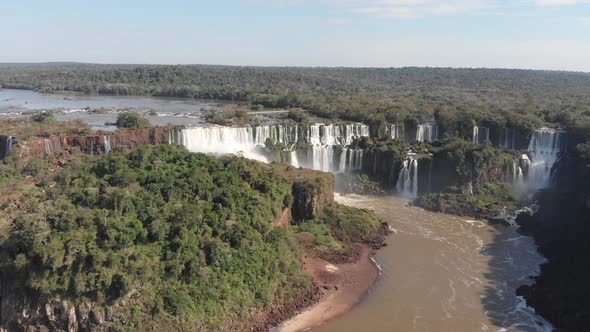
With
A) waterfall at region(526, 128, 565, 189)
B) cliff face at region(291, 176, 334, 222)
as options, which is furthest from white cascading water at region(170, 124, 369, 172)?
waterfall at region(526, 128, 565, 189)

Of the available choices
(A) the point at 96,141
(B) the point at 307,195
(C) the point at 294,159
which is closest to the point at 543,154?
(C) the point at 294,159

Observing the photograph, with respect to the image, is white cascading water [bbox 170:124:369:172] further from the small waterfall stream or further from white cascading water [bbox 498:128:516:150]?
the small waterfall stream

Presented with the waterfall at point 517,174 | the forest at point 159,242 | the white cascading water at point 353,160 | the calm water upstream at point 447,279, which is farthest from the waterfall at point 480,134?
the forest at point 159,242

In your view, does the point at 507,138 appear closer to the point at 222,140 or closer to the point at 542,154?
the point at 542,154

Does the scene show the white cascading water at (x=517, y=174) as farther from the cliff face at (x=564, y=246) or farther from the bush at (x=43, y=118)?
the bush at (x=43, y=118)

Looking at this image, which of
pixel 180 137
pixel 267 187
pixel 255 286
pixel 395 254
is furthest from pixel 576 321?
pixel 180 137

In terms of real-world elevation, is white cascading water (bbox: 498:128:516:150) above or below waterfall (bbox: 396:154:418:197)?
above
